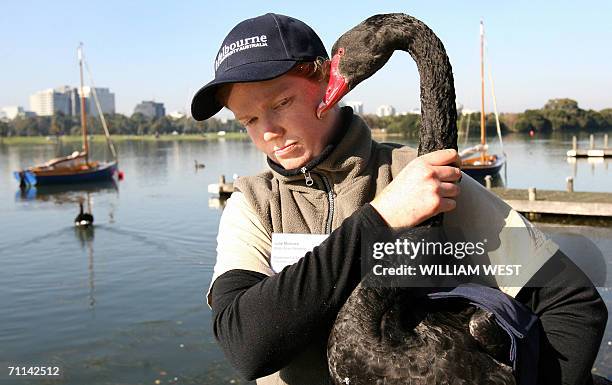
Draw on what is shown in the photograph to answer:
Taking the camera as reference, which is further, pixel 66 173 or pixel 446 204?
pixel 66 173

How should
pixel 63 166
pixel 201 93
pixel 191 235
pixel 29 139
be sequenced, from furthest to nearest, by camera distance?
pixel 29 139
pixel 63 166
pixel 191 235
pixel 201 93

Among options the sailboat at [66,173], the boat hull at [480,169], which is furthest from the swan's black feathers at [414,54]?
the sailboat at [66,173]

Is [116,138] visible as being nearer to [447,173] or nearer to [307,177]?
[307,177]

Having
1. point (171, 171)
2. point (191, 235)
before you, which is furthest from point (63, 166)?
point (191, 235)

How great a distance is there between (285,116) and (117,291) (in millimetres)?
11899

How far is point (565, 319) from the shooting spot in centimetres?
156

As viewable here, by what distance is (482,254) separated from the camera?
167 cm

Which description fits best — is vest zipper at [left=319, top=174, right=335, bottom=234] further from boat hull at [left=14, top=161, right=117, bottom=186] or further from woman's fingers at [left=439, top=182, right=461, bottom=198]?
boat hull at [left=14, top=161, right=117, bottom=186]

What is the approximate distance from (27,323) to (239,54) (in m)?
10.8

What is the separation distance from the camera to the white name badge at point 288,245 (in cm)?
178

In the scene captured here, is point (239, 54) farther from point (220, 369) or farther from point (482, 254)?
point (220, 369)

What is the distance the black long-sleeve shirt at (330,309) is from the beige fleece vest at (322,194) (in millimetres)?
223

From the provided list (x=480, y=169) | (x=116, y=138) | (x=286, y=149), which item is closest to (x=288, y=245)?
(x=286, y=149)

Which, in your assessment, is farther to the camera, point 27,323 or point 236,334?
point 27,323
